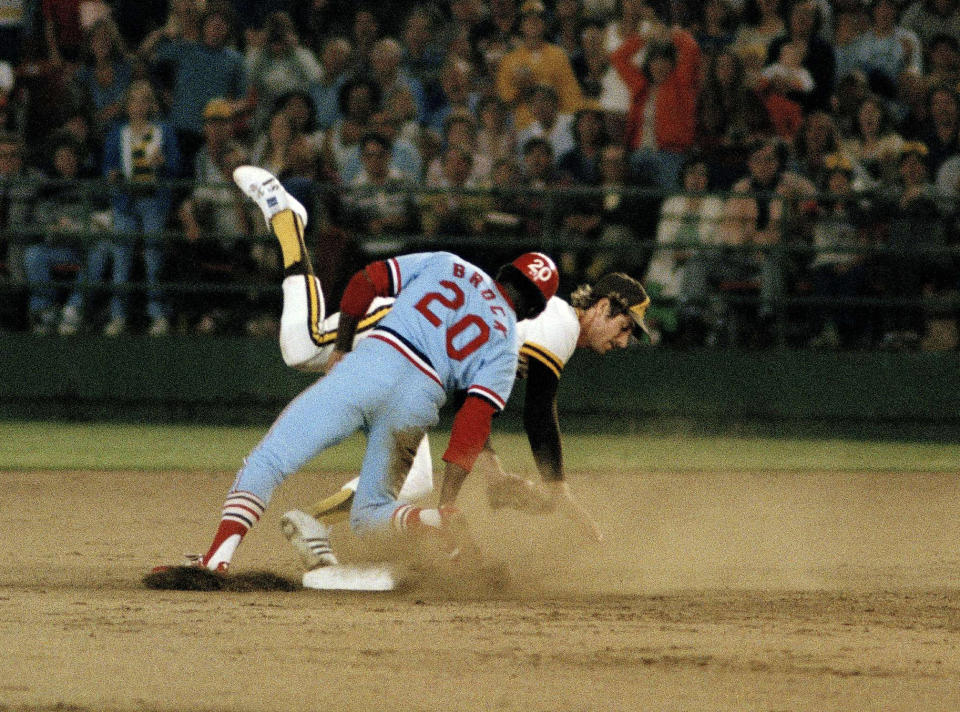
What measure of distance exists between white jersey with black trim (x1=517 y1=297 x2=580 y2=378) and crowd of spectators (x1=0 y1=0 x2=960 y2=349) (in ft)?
18.9

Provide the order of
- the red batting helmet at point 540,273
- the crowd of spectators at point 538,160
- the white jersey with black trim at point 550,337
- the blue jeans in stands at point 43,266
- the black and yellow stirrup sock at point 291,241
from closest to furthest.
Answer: the red batting helmet at point 540,273
the white jersey with black trim at point 550,337
the black and yellow stirrup sock at point 291,241
the crowd of spectators at point 538,160
the blue jeans in stands at point 43,266

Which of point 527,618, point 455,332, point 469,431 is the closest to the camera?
point 527,618

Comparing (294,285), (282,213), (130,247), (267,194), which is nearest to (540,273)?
(294,285)

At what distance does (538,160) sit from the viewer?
13562 millimetres

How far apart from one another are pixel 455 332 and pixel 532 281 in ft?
1.70

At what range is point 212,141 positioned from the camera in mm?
13773

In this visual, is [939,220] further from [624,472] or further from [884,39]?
[624,472]

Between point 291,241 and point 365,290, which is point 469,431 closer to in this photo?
point 365,290

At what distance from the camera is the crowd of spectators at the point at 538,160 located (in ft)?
43.6

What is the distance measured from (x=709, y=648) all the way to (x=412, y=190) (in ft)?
26.0

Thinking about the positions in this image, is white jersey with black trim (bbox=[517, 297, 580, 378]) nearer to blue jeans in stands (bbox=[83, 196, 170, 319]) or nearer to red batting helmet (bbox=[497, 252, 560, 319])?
red batting helmet (bbox=[497, 252, 560, 319])

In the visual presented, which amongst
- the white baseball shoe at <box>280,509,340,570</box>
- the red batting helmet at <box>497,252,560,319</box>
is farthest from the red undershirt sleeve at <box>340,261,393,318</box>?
the white baseball shoe at <box>280,509,340,570</box>

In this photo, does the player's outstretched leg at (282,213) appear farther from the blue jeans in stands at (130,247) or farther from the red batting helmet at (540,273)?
the blue jeans in stands at (130,247)

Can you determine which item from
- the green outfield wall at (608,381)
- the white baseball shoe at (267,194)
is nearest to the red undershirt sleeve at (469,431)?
the white baseball shoe at (267,194)
